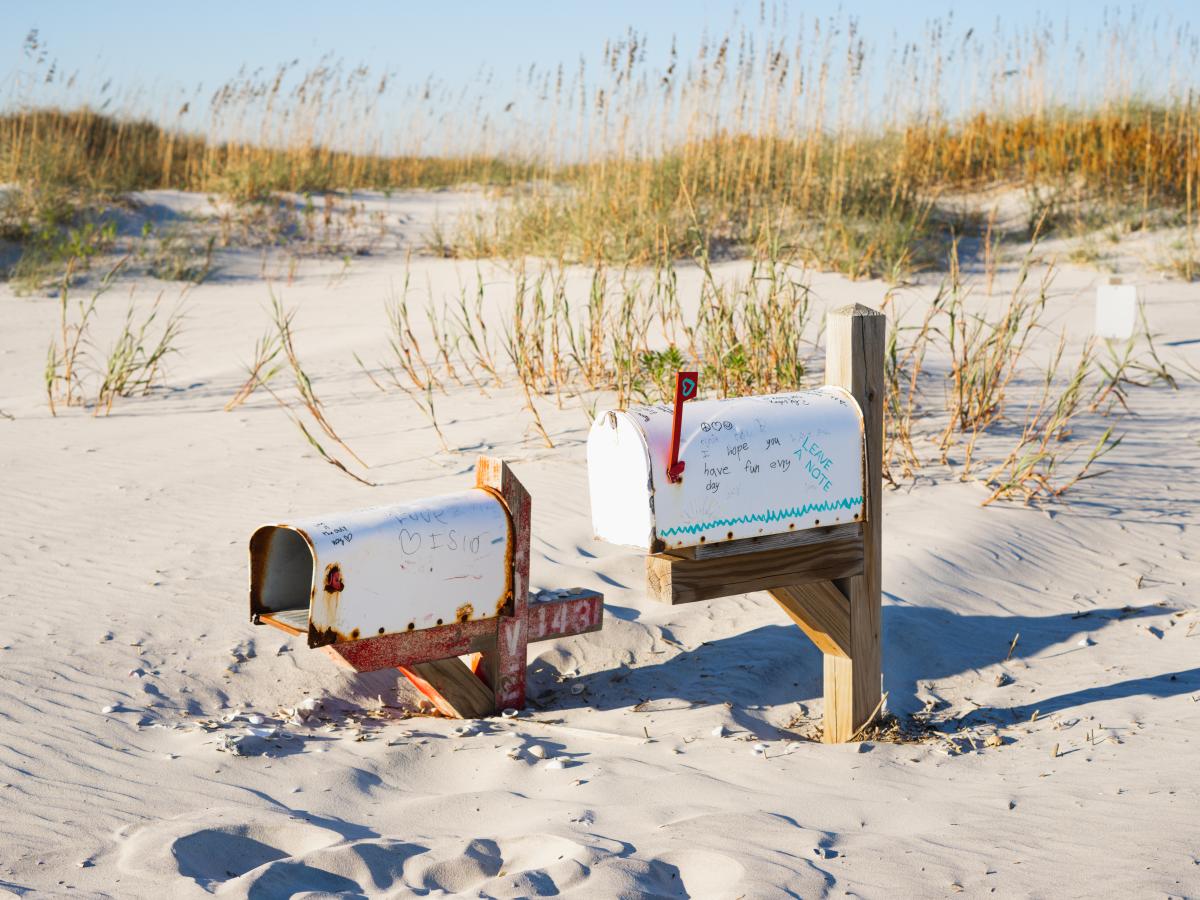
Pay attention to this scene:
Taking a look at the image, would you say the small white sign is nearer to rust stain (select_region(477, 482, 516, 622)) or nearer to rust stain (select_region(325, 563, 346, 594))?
rust stain (select_region(477, 482, 516, 622))

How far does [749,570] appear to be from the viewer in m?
2.90

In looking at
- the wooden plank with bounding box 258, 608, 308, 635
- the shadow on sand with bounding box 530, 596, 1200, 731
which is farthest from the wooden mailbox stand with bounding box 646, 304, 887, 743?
the wooden plank with bounding box 258, 608, 308, 635

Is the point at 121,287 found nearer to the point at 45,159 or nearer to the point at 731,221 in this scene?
the point at 45,159

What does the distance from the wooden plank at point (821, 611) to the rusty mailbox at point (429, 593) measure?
2.14ft

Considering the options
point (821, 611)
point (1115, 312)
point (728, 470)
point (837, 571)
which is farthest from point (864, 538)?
point (1115, 312)

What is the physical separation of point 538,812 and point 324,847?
1.60ft

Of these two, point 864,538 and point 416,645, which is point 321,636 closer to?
point 416,645

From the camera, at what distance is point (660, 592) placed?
2834 millimetres

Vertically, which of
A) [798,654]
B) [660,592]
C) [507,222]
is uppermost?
[507,222]

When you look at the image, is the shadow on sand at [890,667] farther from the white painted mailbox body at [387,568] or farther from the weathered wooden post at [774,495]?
the white painted mailbox body at [387,568]

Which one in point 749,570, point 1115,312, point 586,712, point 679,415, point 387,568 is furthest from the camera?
point 1115,312

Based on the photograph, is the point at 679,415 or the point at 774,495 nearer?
the point at 679,415

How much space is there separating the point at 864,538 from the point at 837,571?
0.38 ft

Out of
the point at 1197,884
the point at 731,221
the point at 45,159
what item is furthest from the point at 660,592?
the point at 45,159
